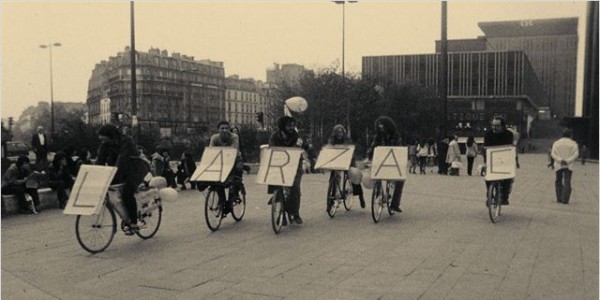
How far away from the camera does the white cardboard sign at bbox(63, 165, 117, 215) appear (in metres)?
7.08

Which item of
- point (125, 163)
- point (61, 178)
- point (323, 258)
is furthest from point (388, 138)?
point (61, 178)

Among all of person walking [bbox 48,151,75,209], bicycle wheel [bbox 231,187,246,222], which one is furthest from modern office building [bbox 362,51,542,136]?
bicycle wheel [bbox 231,187,246,222]

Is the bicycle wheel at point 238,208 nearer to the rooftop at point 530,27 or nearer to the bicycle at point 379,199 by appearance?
the bicycle at point 379,199

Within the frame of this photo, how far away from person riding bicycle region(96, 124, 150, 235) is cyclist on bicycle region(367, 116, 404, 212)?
4.23m

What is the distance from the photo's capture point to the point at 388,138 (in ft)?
34.3

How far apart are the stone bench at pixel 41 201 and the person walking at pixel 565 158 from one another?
1034 centimetres

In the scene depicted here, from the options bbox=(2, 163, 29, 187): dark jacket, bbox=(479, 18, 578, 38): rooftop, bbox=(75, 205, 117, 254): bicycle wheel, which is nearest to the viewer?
bbox=(75, 205, 117, 254): bicycle wheel

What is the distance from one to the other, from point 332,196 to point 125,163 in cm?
389

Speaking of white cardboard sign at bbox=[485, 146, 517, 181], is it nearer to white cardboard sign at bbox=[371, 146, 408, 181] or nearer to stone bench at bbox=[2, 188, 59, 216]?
white cardboard sign at bbox=[371, 146, 408, 181]

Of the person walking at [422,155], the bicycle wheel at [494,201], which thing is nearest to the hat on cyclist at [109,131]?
the bicycle wheel at [494,201]

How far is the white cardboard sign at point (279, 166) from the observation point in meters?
8.73

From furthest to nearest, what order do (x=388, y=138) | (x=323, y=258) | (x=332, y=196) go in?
1. (x=388, y=138)
2. (x=332, y=196)
3. (x=323, y=258)

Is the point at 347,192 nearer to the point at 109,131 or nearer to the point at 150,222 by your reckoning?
the point at 150,222

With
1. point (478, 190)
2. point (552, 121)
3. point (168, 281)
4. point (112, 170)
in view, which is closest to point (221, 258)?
point (168, 281)
